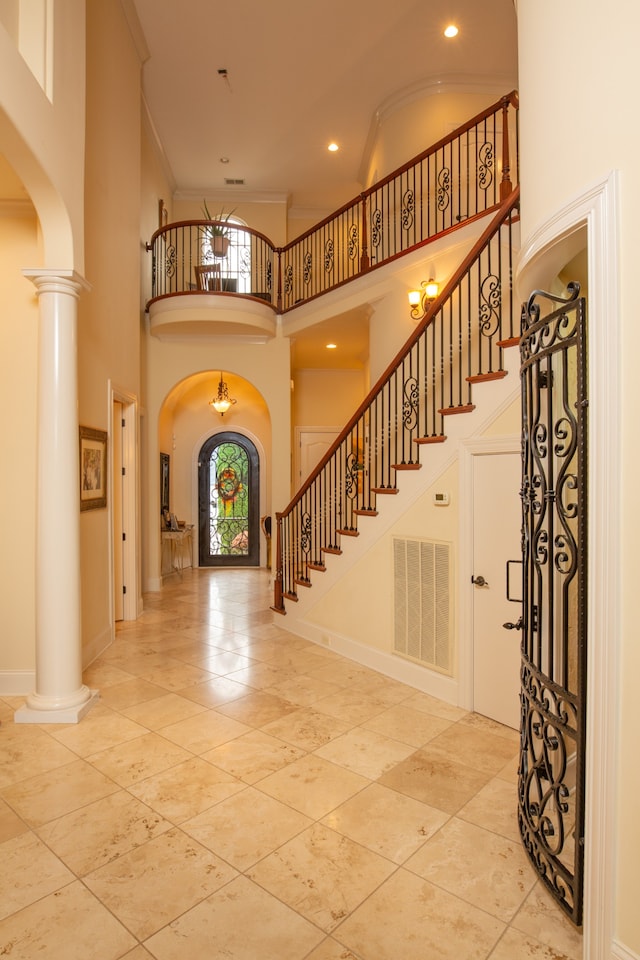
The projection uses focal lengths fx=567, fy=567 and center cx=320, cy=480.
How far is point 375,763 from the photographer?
341 cm

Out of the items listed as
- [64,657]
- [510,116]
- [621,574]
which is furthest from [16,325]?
[510,116]

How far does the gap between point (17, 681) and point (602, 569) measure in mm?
4485

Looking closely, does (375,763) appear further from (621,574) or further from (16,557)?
(16,557)

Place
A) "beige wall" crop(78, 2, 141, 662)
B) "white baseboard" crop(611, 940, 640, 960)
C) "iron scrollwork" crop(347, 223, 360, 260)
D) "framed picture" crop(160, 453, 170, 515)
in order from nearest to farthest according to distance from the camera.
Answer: "white baseboard" crop(611, 940, 640, 960) < "beige wall" crop(78, 2, 141, 662) < "iron scrollwork" crop(347, 223, 360, 260) < "framed picture" crop(160, 453, 170, 515)

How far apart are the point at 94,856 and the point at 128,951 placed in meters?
0.63

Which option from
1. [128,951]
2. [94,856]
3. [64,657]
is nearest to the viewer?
[128,951]

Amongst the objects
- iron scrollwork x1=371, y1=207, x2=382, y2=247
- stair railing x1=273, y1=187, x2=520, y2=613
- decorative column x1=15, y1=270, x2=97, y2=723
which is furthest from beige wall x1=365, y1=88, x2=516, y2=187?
decorative column x1=15, y1=270, x2=97, y2=723

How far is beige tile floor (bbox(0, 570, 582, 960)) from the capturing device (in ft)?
6.95

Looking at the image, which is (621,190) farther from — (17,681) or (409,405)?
(17,681)

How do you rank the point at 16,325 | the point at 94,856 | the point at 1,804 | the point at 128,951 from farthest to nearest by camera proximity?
1. the point at 16,325
2. the point at 1,804
3. the point at 94,856
4. the point at 128,951

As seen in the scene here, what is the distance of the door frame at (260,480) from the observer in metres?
11.0

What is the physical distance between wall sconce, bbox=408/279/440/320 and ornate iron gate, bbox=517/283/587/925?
385 centimetres

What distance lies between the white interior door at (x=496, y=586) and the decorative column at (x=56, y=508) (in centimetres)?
291

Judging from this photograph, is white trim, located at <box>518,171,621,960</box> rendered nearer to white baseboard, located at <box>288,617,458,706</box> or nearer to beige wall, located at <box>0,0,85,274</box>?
white baseboard, located at <box>288,617,458,706</box>
